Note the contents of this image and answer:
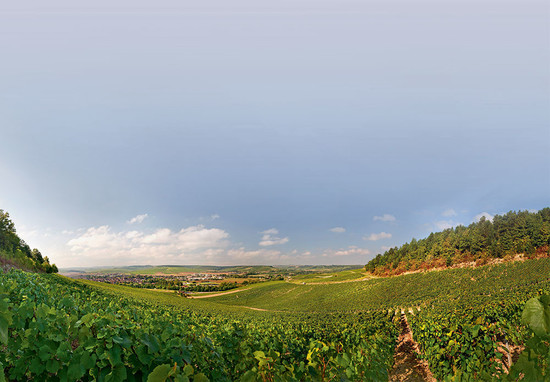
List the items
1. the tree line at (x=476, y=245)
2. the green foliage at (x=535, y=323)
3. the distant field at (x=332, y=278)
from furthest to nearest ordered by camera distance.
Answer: the distant field at (x=332, y=278) < the tree line at (x=476, y=245) < the green foliage at (x=535, y=323)

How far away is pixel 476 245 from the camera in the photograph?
2904 inches

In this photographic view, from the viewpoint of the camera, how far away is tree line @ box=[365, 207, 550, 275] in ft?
201

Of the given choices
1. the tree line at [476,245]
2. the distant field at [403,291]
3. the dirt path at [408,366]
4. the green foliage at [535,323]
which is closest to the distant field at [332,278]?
the tree line at [476,245]

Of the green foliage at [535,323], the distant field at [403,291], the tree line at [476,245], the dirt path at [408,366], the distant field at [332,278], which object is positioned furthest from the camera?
the distant field at [332,278]

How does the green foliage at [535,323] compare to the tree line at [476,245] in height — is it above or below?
above

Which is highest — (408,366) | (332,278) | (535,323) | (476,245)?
(535,323)

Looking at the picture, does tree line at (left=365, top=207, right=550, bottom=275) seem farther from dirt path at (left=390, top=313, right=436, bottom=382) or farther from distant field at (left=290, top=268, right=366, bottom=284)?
dirt path at (left=390, top=313, right=436, bottom=382)

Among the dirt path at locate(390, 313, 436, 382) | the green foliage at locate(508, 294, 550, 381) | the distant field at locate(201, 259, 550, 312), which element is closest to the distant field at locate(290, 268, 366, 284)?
the distant field at locate(201, 259, 550, 312)

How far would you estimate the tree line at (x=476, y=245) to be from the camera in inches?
2409

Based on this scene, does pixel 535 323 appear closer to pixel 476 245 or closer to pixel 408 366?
pixel 408 366

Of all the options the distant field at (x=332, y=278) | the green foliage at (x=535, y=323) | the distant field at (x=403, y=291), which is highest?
the green foliage at (x=535, y=323)

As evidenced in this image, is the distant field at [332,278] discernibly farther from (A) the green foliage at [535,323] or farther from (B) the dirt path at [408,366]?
(A) the green foliage at [535,323]

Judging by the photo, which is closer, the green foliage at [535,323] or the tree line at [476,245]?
the green foliage at [535,323]

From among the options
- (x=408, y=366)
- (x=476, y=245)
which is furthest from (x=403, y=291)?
(x=408, y=366)
